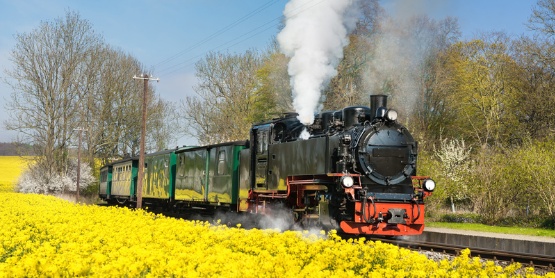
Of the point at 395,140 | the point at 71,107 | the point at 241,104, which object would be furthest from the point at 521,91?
the point at 71,107

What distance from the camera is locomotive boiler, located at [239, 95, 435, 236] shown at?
46.6 feet

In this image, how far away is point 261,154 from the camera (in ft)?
58.2

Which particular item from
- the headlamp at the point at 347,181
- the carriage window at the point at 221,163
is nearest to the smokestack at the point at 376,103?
the headlamp at the point at 347,181

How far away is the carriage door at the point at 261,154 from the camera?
17453mm

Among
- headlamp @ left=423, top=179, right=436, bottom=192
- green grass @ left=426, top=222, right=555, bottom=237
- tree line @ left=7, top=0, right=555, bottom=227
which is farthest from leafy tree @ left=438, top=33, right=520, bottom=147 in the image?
headlamp @ left=423, top=179, right=436, bottom=192

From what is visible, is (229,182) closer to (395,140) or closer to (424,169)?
(395,140)

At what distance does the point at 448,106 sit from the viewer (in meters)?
43.5

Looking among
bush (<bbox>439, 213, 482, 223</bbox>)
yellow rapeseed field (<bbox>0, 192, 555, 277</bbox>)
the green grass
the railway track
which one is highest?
yellow rapeseed field (<bbox>0, 192, 555, 277</bbox>)

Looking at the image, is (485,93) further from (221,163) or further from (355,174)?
→ (355,174)

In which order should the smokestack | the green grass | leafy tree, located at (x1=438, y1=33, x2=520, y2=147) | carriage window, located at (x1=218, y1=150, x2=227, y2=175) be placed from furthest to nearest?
1. leafy tree, located at (x1=438, y1=33, x2=520, y2=147)
2. carriage window, located at (x1=218, y1=150, x2=227, y2=175)
3. the green grass
4. the smokestack

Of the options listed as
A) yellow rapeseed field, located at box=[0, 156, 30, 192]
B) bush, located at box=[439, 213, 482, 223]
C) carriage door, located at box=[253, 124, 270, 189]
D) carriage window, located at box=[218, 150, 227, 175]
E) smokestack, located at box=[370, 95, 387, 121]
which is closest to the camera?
smokestack, located at box=[370, 95, 387, 121]

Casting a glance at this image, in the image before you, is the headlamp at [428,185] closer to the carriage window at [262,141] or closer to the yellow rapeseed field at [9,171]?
the carriage window at [262,141]

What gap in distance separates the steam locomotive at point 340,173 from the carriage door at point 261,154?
0.03 meters

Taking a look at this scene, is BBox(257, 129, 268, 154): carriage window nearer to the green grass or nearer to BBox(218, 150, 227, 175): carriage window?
BBox(218, 150, 227, 175): carriage window
